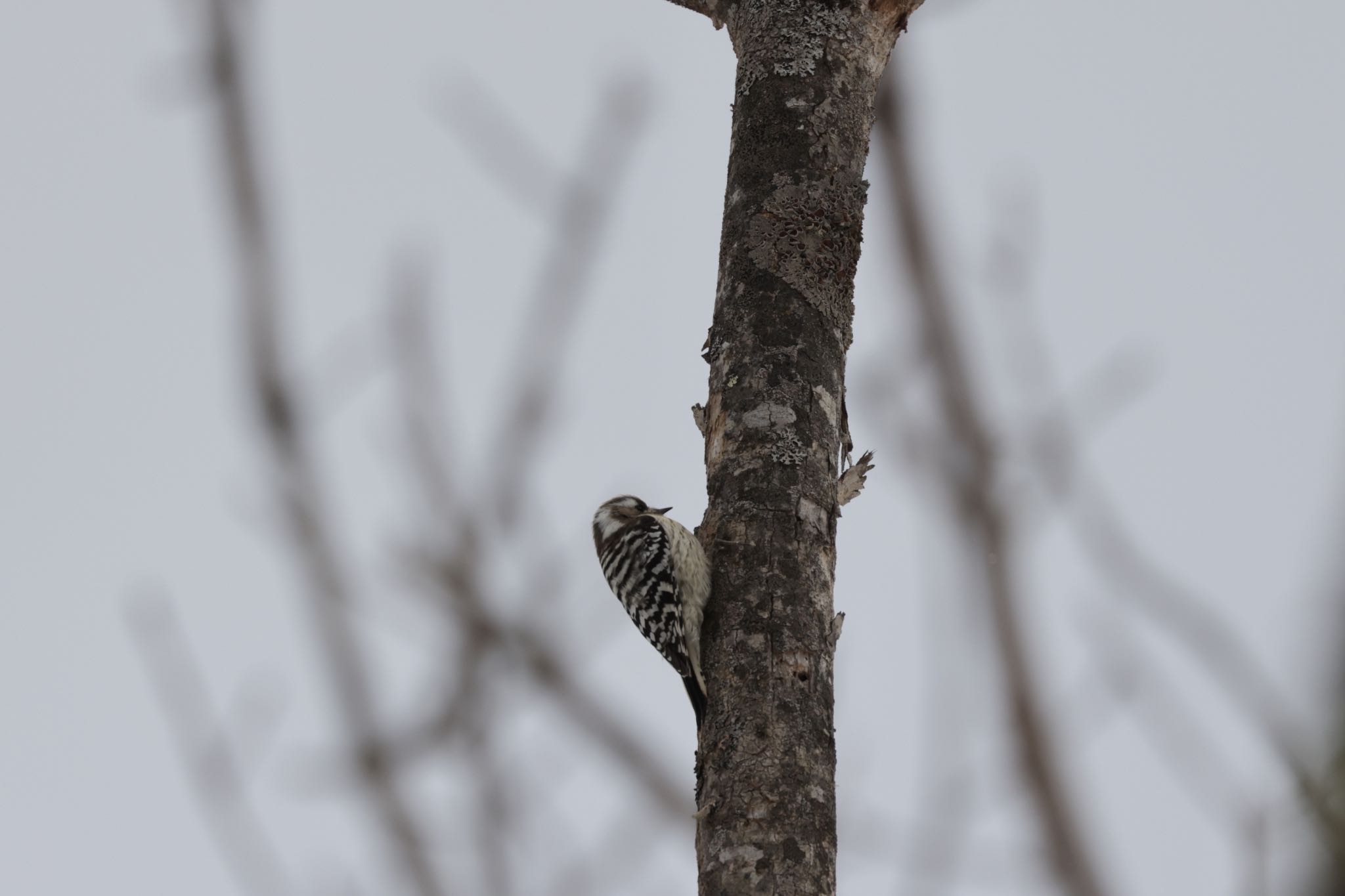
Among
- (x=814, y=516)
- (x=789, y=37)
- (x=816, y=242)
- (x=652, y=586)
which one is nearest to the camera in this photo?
(x=814, y=516)

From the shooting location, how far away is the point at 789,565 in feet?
12.1

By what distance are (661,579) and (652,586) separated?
6.9 inches

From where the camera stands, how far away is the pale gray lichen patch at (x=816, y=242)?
403cm

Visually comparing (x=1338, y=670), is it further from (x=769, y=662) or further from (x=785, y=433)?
(x=785, y=433)

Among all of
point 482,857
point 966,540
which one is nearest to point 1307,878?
point 966,540

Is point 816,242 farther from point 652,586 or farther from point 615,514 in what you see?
point 615,514

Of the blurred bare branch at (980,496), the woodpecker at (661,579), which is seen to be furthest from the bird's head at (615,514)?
the blurred bare branch at (980,496)

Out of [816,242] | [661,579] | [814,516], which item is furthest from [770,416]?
[661,579]

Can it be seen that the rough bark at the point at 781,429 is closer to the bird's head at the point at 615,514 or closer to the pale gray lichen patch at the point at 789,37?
the pale gray lichen patch at the point at 789,37

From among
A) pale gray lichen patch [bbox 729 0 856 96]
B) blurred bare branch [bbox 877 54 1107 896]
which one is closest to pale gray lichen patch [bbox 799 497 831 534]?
pale gray lichen patch [bbox 729 0 856 96]

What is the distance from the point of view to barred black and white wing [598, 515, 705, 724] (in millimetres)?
4598

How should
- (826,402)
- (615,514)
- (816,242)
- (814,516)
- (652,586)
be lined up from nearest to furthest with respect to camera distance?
1. (814,516)
2. (826,402)
3. (816,242)
4. (652,586)
5. (615,514)

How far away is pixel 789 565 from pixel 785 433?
0.38 meters

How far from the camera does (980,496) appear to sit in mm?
1559
